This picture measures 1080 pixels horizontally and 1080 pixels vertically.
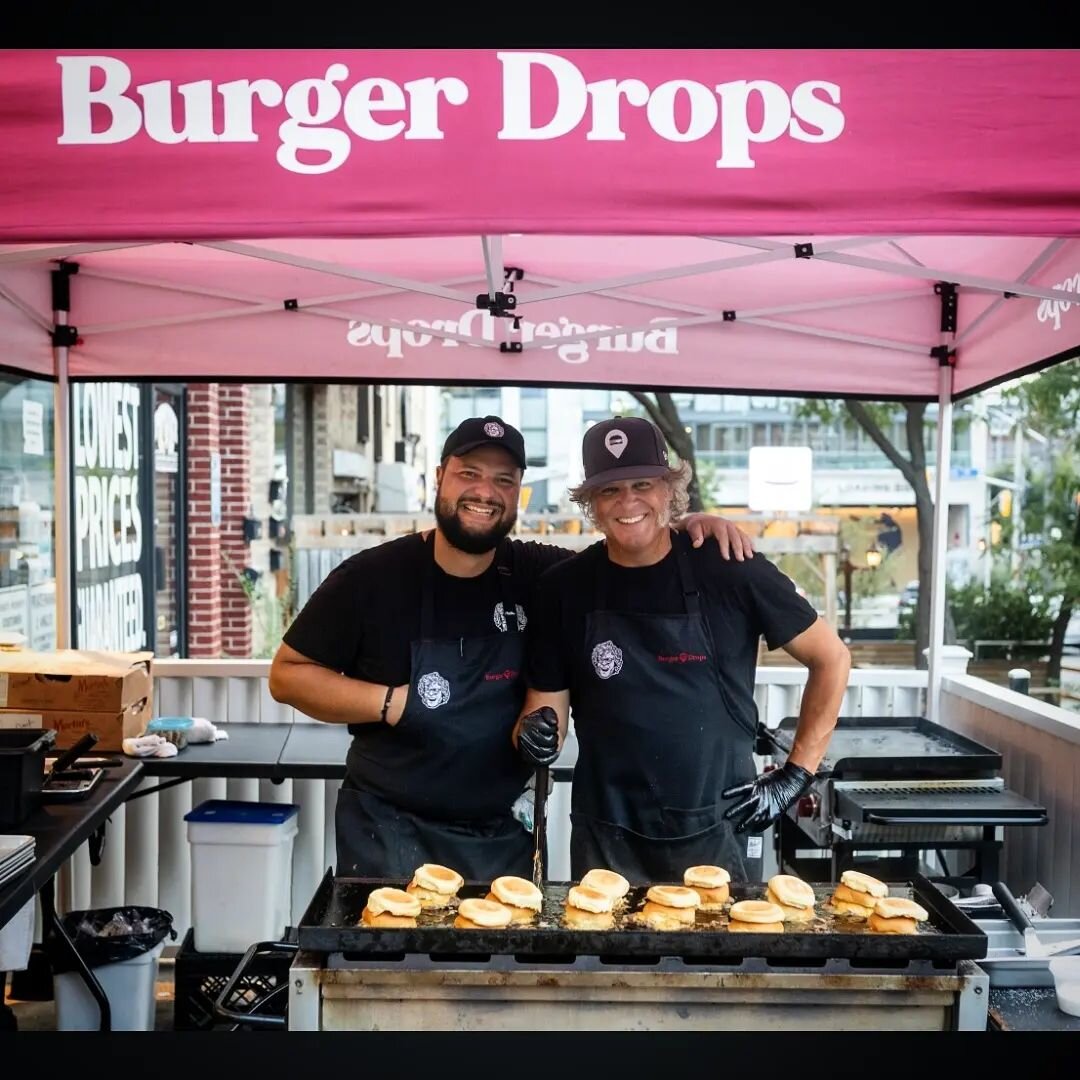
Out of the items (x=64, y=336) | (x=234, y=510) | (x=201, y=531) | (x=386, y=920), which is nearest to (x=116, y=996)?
(x=386, y=920)

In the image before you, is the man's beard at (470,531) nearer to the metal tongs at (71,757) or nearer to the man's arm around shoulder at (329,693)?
the man's arm around shoulder at (329,693)

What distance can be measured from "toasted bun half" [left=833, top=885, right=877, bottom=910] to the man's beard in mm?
1242

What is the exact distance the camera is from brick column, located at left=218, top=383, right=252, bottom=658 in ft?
34.2

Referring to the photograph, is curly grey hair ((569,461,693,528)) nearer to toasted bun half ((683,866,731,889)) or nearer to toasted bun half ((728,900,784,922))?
toasted bun half ((683,866,731,889))

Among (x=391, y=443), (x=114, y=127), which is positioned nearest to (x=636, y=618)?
(x=114, y=127)

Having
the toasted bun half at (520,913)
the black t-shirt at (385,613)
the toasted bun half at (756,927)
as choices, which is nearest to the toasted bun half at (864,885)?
the toasted bun half at (756,927)

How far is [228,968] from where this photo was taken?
4.45 meters

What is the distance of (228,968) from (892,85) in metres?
3.77

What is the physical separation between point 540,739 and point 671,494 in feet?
2.55

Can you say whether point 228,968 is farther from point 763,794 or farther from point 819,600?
point 819,600

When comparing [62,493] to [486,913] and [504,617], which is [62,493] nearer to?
[504,617]

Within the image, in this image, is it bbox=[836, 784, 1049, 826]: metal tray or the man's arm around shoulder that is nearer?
the man's arm around shoulder

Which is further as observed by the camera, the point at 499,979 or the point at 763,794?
the point at 763,794

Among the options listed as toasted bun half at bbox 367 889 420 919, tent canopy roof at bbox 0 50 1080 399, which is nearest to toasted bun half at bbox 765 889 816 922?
toasted bun half at bbox 367 889 420 919
